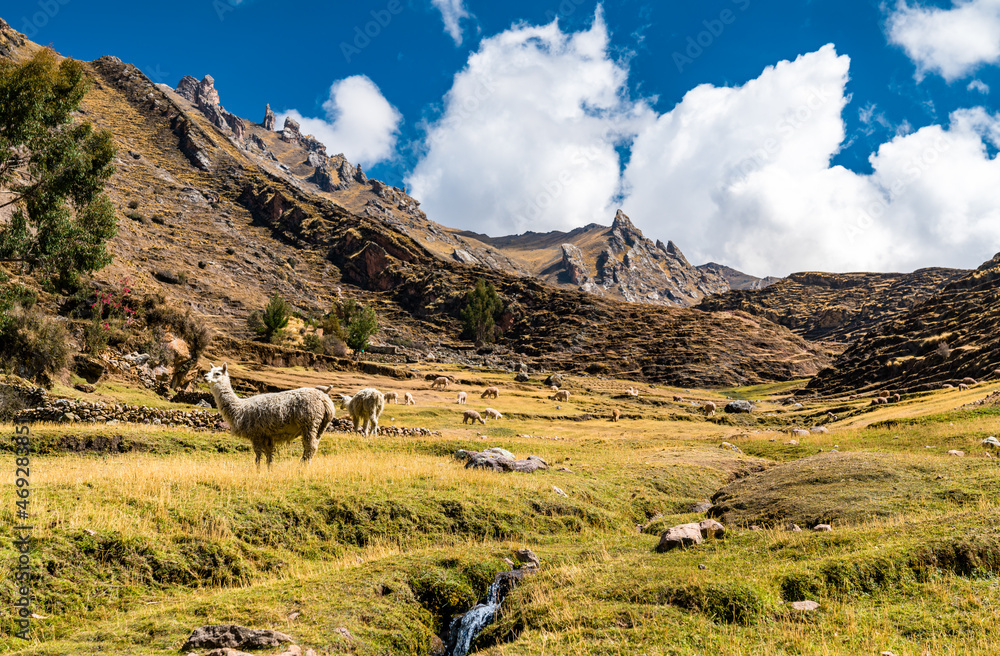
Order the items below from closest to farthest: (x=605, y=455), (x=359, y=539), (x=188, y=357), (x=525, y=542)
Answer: (x=359, y=539) < (x=525, y=542) < (x=605, y=455) < (x=188, y=357)

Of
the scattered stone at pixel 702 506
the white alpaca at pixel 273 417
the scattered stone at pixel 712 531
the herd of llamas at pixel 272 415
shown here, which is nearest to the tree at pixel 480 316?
the herd of llamas at pixel 272 415

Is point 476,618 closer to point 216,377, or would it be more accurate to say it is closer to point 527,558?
point 527,558

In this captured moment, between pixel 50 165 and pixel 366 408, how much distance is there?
2642 cm

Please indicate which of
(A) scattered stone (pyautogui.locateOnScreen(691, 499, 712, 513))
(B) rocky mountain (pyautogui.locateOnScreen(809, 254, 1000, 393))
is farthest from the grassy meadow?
(B) rocky mountain (pyautogui.locateOnScreen(809, 254, 1000, 393))

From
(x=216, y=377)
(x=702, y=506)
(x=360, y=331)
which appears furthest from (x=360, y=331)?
(x=702, y=506)

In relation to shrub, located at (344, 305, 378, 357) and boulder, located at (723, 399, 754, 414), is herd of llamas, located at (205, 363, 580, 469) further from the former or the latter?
shrub, located at (344, 305, 378, 357)

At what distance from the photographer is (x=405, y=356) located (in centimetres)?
9400

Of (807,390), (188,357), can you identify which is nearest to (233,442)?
(188,357)

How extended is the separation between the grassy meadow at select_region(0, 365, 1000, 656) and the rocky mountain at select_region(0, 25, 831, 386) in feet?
258

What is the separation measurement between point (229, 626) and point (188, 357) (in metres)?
40.4

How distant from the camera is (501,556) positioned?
11.4m

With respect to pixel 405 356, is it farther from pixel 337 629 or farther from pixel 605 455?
pixel 337 629

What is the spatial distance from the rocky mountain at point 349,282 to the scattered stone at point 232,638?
3313 inches

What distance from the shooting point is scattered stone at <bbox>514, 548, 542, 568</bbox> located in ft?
36.0
